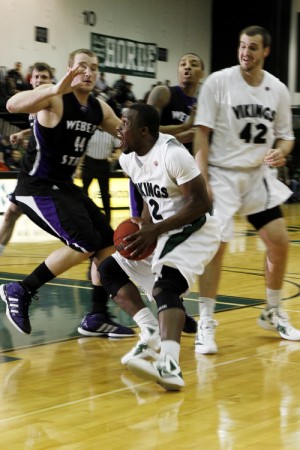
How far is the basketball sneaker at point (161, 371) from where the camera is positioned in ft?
12.8

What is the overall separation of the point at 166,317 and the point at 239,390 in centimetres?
49

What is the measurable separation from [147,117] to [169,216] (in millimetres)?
511

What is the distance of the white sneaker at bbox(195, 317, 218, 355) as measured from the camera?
16.0 feet

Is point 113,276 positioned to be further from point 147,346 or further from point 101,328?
point 101,328

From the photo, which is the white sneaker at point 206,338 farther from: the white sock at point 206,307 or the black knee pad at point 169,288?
the black knee pad at point 169,288

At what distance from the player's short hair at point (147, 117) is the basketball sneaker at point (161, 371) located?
1.15m

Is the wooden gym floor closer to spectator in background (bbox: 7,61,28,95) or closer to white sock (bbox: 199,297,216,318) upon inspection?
white sock (bbox: 199,297,216,318)

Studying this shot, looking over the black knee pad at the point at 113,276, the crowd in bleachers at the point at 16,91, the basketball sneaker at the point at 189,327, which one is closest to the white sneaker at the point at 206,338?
the basketball sneaker at the point at 189,327

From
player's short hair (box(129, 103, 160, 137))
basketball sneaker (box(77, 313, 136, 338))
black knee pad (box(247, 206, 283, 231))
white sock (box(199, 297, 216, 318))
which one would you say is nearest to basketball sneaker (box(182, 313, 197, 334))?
basketball sneaker (box(77, 313, 136, 338))

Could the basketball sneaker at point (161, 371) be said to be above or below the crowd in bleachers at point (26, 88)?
below

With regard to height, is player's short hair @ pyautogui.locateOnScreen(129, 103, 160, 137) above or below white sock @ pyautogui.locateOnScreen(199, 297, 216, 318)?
above

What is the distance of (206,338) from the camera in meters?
4.91

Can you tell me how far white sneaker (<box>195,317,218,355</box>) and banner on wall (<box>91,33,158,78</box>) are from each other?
60.8 feet

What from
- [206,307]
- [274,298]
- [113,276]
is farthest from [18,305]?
[274,298]
